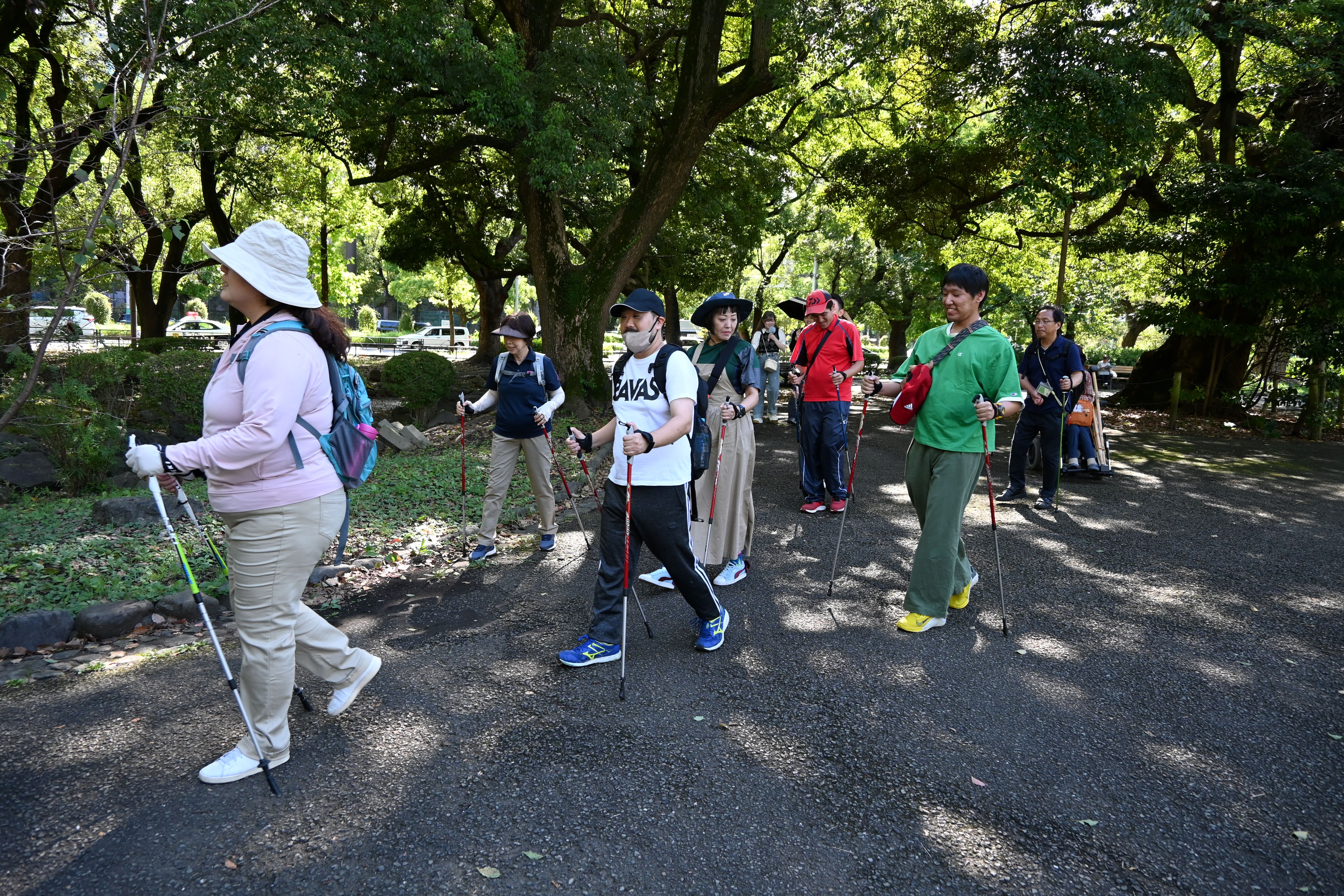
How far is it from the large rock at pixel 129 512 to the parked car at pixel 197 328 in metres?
32.3

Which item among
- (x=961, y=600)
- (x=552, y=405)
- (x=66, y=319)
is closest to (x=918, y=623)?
(x=961, y=600)

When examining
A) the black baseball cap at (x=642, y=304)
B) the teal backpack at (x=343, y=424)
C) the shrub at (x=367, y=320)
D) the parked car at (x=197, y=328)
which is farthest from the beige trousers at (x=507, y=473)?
the shrub at (x=367, y=320)

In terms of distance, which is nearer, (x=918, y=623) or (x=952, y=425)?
(x=952, y=425)

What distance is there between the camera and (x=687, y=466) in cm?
416

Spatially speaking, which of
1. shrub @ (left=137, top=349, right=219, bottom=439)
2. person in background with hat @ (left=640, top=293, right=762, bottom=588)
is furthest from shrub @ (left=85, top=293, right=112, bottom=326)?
person in background with hat @ (left=640, top=293, right=762, bottom=588)

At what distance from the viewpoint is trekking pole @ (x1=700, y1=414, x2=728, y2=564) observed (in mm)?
5676

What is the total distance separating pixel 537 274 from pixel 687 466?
1100 centimetres

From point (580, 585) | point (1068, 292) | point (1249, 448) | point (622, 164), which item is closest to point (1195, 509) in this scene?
point (1249, 448)

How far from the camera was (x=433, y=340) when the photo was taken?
162 ft

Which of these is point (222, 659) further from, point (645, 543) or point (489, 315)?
point (489, 315)

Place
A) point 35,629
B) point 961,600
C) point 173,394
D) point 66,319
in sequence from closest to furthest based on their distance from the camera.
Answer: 1. point 35,629
2. point 961,600
3. point 66,319
4. point 173,394

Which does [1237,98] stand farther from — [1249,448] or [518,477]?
[518,477]

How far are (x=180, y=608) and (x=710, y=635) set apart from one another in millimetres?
3326

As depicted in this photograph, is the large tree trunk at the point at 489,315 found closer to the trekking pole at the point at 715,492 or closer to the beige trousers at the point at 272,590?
the trekking pole at the point at 715,492
